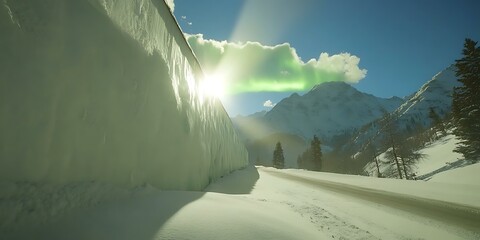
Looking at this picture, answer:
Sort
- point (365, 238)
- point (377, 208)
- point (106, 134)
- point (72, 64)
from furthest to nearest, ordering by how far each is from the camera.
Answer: point (377, 208) → point (365, 238) → point (106, 134) → point (72, 64)

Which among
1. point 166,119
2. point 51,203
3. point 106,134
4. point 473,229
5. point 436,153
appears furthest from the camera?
point 436,153

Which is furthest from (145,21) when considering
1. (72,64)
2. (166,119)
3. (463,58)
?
(463,58)

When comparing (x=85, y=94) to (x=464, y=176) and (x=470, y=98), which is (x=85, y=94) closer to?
(x=464, y=176)

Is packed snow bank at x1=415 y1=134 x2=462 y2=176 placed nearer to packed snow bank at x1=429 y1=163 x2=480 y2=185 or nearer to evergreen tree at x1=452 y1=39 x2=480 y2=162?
evergreen tree at x1=452 y1=39 x2=480 y2=162

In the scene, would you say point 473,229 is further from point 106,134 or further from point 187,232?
point 106,134

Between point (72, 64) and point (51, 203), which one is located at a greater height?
point (72, 64)

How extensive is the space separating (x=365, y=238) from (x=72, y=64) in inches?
178

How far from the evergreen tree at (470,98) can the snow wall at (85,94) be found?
28.9 m

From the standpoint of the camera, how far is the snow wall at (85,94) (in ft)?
6.66

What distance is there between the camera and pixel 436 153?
148ft

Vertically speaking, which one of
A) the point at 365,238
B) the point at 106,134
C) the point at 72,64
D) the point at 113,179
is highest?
the point at 72,64

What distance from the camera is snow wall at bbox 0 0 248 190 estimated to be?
2029 mm

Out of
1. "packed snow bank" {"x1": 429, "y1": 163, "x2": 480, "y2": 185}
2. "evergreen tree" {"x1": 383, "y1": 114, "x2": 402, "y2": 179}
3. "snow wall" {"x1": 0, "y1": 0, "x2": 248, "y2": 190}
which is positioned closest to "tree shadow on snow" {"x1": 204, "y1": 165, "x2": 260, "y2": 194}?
"snow wall" {"x1": 0, "y1": 0, "x2": 248, "y2": 190}

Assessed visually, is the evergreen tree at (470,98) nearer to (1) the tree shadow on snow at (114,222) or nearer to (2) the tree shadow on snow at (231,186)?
(2) the tree shadow on snow at (231,186)
